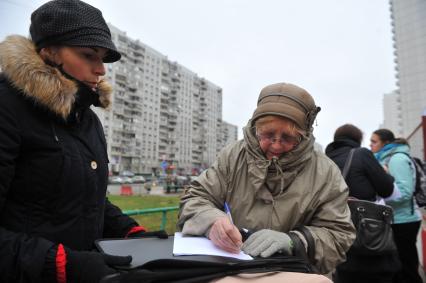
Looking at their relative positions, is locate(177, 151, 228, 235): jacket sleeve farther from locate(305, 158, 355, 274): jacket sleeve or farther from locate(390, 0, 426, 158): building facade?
locate(390, 0, 426, 158): building facade

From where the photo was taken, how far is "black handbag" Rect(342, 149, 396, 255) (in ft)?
8.86

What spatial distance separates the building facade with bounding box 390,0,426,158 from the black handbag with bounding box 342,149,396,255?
295 ft

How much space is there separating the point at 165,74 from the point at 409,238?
9913cm

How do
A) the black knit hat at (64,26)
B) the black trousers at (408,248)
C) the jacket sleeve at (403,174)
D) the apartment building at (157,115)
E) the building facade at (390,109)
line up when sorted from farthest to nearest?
the building facade at (390,109) < the apartment building at (157,115) < the black trousers at (408,248) < the jacket sleeve at (403,174) < the black knit hat at (64,26)

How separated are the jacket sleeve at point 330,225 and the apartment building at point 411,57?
91.4m

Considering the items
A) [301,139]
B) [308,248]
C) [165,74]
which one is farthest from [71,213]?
[165,74]

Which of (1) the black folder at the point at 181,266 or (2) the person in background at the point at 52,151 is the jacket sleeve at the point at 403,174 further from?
(2) the person in background at the point at 52,151

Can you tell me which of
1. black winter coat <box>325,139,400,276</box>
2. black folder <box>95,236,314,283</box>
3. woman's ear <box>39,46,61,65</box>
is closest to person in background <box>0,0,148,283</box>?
woman's ear <box>39,46,61,65</box>

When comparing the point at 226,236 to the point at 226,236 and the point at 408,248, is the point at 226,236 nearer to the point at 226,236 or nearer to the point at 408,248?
the point at 226,236

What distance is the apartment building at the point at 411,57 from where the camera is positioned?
3147 inches

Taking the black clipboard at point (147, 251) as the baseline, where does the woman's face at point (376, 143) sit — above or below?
above

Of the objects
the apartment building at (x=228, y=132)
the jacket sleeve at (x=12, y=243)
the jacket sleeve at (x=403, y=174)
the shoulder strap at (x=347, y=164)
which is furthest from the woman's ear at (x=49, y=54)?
the apartment building at (x=228, y=132)

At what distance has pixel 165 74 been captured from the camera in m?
98.8

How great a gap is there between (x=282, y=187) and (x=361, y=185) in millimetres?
1858
